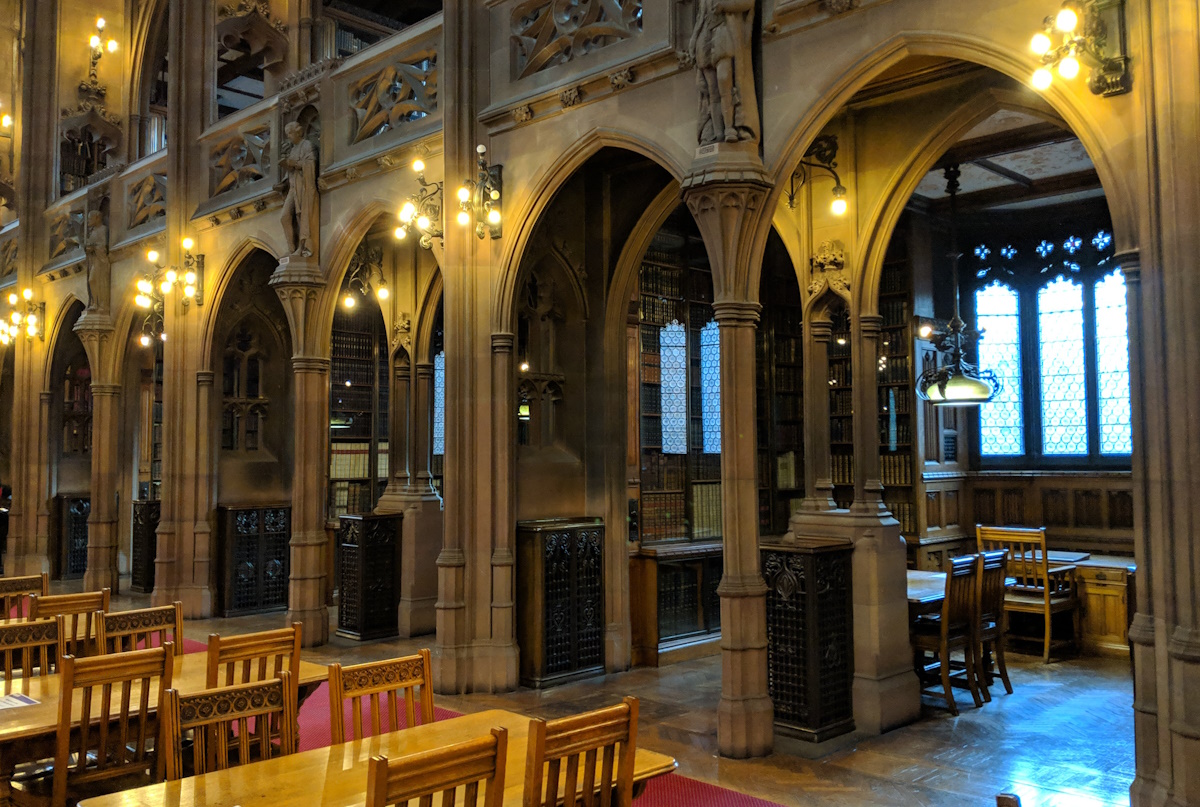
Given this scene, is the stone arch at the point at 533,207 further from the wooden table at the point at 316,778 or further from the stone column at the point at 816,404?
the wooden table at the point at 316,778

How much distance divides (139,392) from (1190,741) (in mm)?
13439

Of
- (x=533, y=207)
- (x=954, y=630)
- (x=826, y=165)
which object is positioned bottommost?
(x=954, y=630)

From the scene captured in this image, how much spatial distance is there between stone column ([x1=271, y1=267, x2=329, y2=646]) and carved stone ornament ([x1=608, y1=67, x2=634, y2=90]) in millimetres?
3763

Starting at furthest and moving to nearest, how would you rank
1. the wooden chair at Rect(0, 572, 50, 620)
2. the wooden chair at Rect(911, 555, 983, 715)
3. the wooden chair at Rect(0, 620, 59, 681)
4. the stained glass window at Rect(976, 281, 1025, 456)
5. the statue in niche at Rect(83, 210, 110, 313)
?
1. the statue in niche at Rect(83, 210, 110, 313)
2. the stained glass window at Rect(976, 281, 1025, 456)
3. the wooden chair at Rect(911, 555, 983, 715)
4. the wooden chair at Rect(0, 572, 50, 620)
5. the wooden chair at Rect(0, 620, 59, 681)

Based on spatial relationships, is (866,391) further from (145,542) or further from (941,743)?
(145,542)

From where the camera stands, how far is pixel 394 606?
9438 mm

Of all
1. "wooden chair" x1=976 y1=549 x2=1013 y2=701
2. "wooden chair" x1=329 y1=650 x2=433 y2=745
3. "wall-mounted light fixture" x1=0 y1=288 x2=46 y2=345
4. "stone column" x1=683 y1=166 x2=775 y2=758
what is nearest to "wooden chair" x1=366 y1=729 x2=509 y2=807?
"wooden chair" x1=329 y1=650 x2=433 y2=745

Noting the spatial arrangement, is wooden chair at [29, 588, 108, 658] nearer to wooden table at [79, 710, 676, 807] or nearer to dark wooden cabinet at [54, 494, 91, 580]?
wooden table at [79, 710, 676, 807]

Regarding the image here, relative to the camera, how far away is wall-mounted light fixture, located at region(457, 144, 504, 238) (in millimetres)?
7163

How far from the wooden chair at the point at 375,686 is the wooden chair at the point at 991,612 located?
4284 mm

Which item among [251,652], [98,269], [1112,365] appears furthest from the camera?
[98,269]

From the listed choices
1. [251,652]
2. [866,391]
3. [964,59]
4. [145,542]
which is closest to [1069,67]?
[964,59]

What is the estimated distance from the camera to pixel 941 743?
5707mm

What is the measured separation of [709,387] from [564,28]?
438 centimetres
